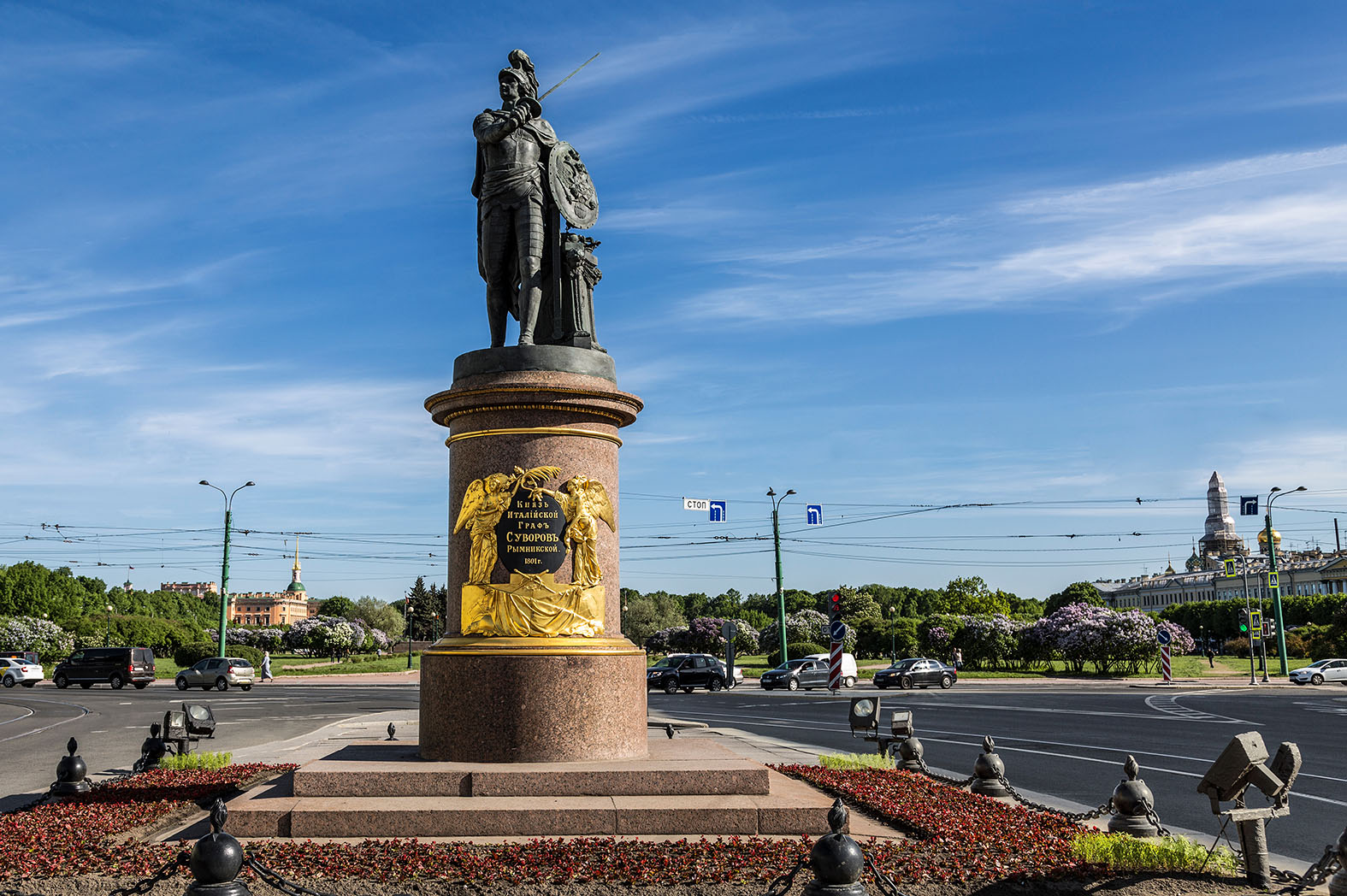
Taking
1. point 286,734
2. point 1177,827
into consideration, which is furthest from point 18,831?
point 286,734

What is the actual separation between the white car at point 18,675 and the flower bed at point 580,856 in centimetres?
4463

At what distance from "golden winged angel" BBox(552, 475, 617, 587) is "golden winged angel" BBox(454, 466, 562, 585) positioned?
0.76 ft

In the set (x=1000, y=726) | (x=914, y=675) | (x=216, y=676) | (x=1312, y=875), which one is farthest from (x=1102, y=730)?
(x=216, y=676)

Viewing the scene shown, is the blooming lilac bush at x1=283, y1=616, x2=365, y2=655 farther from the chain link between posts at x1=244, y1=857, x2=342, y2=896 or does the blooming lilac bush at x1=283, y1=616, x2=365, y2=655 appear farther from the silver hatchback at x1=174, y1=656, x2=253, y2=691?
the chain link between posts at x1=244, y1=857, x2=342, y2=896

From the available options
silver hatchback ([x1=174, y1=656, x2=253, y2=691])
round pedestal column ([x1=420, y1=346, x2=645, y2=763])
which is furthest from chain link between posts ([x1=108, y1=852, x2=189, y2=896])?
silver hatchback ([x1=174, y1=656, x2=253, y2=691])

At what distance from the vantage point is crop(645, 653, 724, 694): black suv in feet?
128

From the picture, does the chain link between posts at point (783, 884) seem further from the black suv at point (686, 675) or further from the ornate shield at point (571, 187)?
the black suv at point (686, 675)

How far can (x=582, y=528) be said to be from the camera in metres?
9.62

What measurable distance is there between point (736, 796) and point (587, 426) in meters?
3.77

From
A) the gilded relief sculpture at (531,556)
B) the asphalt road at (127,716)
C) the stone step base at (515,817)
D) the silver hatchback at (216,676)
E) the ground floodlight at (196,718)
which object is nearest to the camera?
the stone step base at (515,817)

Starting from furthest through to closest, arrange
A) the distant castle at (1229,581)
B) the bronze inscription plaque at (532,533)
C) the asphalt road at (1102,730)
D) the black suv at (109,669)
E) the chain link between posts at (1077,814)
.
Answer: the distant castle at (1229,581) < the black suv at (109,669) < the asphalt road at (1102,730) < the bronze inscription plaque at (532,533) < the chain link between posts at (1077,814)

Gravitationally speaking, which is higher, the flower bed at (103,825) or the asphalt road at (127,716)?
the flower bed at (103,825)

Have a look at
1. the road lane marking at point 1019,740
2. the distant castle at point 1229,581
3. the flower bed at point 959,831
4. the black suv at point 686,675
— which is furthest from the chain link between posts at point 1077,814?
the distant castle at point 1229,581

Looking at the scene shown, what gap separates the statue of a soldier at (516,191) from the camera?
10562 millimetres
